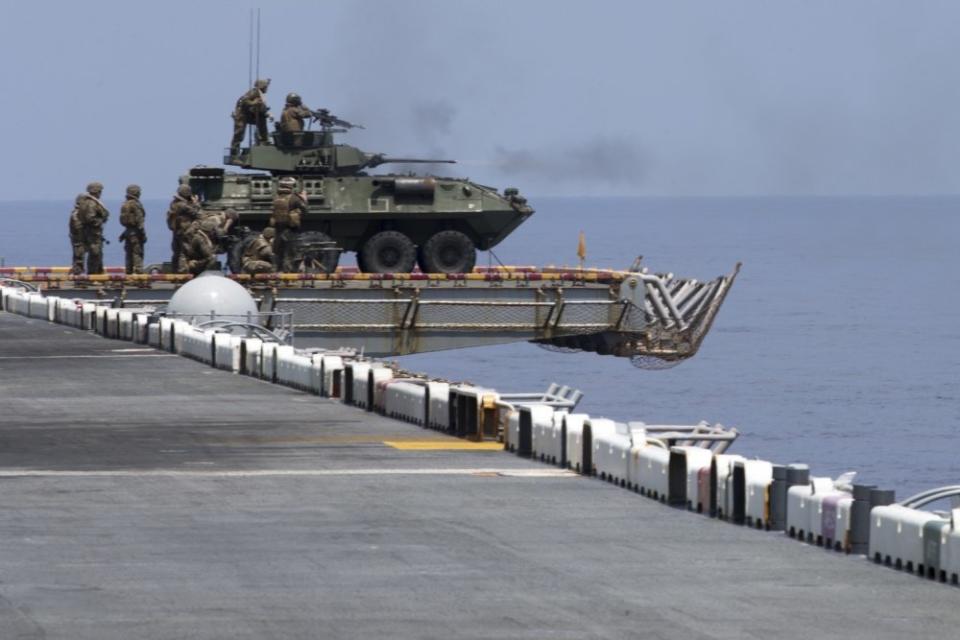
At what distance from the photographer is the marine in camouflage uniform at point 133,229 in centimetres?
4712

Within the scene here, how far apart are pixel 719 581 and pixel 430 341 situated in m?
34.8

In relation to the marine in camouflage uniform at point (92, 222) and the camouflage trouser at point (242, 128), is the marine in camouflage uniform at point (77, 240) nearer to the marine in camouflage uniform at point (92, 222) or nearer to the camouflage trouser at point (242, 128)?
the marine in camouflage uniform at point (92, 222)

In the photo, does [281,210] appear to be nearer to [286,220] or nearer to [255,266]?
[286,220]

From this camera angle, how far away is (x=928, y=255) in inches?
6742

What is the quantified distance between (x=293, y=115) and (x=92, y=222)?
20.2 feet

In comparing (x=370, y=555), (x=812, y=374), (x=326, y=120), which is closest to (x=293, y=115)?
(x=326, y=120)

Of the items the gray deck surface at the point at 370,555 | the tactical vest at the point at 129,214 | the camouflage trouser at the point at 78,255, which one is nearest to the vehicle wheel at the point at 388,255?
the tactical vest at the point at 129,214

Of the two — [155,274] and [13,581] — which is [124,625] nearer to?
[13,581]

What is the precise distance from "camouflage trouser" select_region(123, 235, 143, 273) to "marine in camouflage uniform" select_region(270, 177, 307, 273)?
2991mm

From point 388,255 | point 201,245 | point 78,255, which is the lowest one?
point 78,255

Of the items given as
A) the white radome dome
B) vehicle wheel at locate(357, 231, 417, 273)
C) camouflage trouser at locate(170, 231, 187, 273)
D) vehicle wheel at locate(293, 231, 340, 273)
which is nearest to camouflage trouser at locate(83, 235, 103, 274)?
camouflage trouser at locate(170, 231, 187, 273)

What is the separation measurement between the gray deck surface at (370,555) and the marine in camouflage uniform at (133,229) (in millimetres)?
24363

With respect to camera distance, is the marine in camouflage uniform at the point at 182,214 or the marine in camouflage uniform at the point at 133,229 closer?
the marine in camouflage uniform at the point at 182,214

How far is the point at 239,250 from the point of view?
4859 cm
